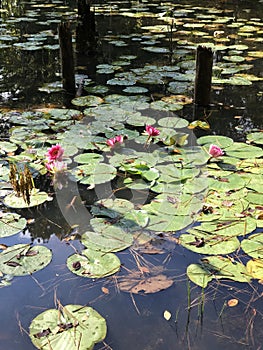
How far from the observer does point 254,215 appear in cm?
202

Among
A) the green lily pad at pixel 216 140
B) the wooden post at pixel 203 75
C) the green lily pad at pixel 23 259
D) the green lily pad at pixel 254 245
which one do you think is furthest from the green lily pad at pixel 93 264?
the wooden post at pixel 203 75

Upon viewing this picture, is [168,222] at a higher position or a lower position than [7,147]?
lower

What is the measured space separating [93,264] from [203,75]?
82.8 inches

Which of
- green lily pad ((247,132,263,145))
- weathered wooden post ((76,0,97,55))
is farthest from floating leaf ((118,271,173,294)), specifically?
weathered wooden post ((76,0,97,55))

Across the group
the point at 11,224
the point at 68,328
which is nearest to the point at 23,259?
the point at 11,224

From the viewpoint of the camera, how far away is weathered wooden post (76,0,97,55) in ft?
16.2

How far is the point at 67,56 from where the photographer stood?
12.0 feet

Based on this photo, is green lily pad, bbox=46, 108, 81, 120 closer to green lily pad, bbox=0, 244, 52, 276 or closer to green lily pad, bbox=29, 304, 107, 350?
green lily pad, bbox=0, 244, 52, 276

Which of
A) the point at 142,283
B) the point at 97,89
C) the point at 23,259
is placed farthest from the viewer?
the point at 97,89

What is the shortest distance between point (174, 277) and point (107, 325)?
363 mm

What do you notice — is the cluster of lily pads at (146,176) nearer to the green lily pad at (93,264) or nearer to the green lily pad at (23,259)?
the green lily pad at (93,264)

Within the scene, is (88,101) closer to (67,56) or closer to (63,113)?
(63,113)

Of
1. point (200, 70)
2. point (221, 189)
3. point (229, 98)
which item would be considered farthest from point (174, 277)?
point (229, 98)

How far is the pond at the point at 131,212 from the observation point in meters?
1.51
